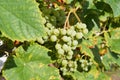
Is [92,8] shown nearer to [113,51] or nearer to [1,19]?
[113,51]

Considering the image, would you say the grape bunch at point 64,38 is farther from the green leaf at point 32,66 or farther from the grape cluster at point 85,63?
the grape cluster at point 85,63

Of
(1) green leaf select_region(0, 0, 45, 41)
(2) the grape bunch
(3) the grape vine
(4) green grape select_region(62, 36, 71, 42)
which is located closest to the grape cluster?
(3) the grape vine

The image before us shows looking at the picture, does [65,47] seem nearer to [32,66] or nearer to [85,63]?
[32,66]

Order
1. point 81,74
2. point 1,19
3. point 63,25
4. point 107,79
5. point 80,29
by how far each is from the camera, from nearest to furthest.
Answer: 1. point 1,19
2. point 80,29
3. point 63,25
4. point 81,74
5. point 107,79

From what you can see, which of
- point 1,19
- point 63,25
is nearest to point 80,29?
point 63,25

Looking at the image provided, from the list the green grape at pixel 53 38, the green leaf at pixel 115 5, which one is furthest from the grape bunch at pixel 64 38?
the green leaf at pixel 115 5
